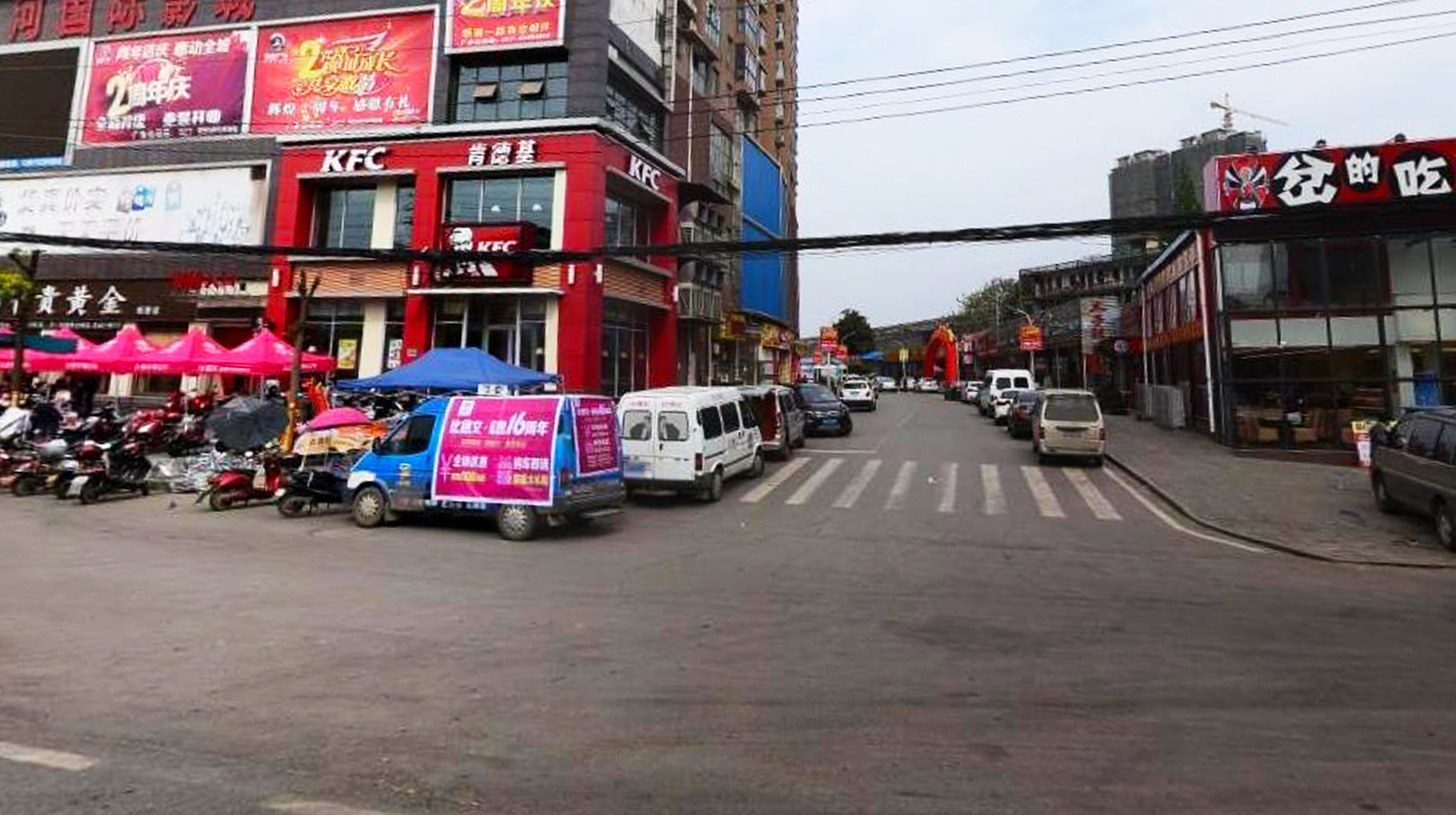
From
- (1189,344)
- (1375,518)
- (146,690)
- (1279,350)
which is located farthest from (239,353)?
(1189,344)

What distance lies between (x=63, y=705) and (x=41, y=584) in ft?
14.5

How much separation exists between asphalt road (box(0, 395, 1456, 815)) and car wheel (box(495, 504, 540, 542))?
0.45m

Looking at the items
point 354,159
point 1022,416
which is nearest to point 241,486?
point 354,159

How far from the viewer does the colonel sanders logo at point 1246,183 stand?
2056cm

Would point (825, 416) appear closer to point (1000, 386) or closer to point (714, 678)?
point (1000, 386)

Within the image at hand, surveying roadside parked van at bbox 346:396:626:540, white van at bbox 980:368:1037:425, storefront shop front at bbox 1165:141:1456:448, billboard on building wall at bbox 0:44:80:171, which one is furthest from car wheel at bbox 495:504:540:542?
billboard on building wall at bbox 0:44:80:171

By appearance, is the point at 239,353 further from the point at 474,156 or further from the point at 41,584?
the point at 41,584

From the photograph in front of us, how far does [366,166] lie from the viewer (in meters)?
26.7

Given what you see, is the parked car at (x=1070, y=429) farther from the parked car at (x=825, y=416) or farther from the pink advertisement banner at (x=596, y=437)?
the pink advertisement banner at (x=596, y=437)

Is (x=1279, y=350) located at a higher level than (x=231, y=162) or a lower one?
lower

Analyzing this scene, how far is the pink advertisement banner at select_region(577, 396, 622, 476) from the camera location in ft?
38.9

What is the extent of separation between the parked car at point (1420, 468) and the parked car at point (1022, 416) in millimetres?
12513

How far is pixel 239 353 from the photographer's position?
803 inches

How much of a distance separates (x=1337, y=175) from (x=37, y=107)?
44062 mm
